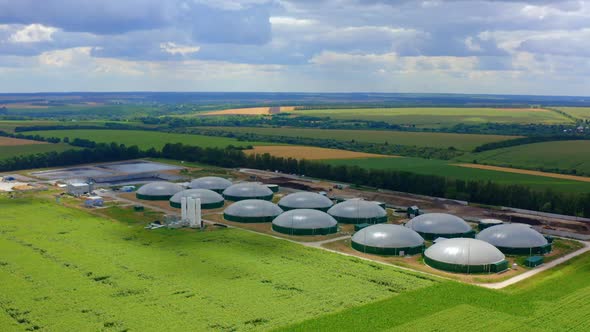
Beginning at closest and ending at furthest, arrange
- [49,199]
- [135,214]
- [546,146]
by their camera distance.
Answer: [135,214] < [49,199] < [546,146]

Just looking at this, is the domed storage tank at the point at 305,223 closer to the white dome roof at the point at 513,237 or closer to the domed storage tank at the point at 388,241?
the domed storage tank at the point at 388,241

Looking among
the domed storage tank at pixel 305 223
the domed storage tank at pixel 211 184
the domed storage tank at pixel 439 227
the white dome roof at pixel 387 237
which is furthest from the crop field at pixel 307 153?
the white dome roof at pixel 387 237

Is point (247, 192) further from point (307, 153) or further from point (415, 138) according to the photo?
point (415, 138)

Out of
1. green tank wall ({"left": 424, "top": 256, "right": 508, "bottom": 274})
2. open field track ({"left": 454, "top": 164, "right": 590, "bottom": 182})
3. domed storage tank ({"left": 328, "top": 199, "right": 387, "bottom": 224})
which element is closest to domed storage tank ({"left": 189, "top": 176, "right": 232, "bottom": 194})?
domed storage tank ({"left": 328, "top": 199, "right": 387, "bottom": 224})

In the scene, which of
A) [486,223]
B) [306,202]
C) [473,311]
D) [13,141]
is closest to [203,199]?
[306,202]

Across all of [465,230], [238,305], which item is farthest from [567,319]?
[465,230]

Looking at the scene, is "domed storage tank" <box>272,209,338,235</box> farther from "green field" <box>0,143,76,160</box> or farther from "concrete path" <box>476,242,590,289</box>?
"green field" <box>0,143,76,160</box>

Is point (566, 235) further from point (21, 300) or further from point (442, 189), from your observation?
point (21, 300)
